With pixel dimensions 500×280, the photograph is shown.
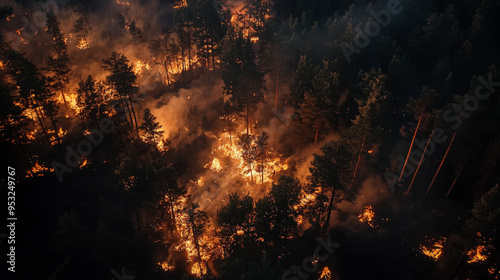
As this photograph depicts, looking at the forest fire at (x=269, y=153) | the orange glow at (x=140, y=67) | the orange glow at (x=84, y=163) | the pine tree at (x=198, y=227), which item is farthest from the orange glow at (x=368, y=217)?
the orange glow at (x=140, y=67)

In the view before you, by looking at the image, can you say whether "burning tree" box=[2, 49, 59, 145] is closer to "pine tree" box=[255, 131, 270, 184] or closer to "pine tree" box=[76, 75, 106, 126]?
"pine tree" box=[76, 75, 106, 126]

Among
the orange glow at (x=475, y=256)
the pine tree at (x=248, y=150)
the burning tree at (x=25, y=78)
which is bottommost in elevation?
the orange glow at (x=475, y=256)

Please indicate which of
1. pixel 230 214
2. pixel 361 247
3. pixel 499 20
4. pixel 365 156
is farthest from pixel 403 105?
pixel 230 214

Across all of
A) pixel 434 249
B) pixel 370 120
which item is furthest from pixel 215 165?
pixel 434 249

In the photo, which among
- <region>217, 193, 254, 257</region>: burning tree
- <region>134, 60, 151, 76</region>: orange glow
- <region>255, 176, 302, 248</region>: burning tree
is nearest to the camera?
<region>255, 176, 302, 248</region>: burning tree

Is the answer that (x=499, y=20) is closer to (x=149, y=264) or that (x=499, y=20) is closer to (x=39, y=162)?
(x=149, y=264)

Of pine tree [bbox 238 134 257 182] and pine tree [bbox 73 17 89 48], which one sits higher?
pine tree [bbox 73 17 89 48]

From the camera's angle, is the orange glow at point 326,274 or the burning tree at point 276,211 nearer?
the burning tree at point 276,211

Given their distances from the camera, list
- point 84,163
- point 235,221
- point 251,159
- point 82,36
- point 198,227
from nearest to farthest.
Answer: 1. point 235,221
2. point 198,227
3. point 84,163
4. point 251,159
5. point 82,36

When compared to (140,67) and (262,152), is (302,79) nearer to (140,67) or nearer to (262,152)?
(262,152)

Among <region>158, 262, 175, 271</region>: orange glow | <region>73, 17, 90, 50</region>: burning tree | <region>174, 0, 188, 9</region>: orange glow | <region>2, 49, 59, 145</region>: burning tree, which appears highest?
<region>174, 0, 188, 9</region>: orange glow

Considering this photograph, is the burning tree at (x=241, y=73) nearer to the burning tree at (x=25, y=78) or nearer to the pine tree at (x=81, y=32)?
the burning tree at (x=25, y=78)

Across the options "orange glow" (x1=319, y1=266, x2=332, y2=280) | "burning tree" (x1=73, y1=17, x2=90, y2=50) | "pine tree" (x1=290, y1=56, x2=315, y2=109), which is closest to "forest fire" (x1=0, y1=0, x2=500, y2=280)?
"orange glow" (x1=319, y1=266, x2=332, y2=280)
